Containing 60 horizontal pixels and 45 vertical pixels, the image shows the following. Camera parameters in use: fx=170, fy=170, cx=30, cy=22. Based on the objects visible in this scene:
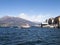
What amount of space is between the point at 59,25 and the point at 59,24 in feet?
9.48

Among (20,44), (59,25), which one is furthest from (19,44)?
(59,25)

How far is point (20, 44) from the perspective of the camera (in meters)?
31.8

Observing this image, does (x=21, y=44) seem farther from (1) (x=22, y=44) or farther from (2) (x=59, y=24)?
(2) (x=59, y=24)

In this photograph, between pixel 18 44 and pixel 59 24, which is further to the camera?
pixel 59 24

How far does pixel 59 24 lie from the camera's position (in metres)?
198

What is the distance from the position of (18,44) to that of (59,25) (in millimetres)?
167496

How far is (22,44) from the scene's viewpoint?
104ft

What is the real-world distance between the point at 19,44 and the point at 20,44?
0.61 feet

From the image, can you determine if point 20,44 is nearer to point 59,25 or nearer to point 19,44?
point 19,44

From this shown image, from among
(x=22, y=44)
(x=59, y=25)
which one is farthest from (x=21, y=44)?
(x=59, y=25)

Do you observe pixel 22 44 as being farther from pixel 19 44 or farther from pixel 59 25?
pixel 59 25

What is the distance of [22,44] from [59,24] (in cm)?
17014

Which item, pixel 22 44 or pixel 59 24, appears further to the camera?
pixel 59 24

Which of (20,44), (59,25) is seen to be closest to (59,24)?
(59,25)
